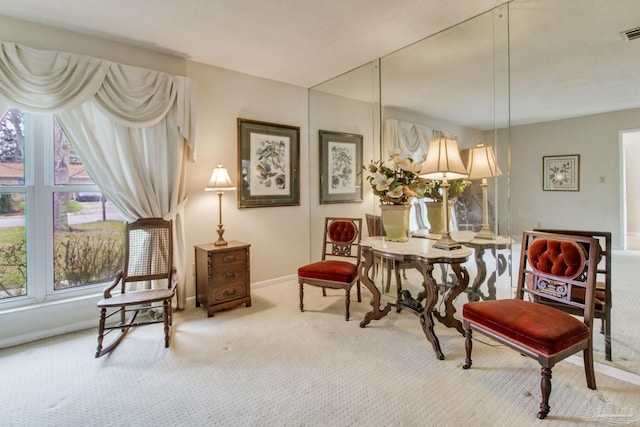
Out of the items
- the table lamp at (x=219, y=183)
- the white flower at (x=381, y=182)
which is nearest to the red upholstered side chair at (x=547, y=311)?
the white flower at (x=381, y=182)

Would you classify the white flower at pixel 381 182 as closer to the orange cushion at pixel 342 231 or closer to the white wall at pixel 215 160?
the orange cushion at pixel 342 231

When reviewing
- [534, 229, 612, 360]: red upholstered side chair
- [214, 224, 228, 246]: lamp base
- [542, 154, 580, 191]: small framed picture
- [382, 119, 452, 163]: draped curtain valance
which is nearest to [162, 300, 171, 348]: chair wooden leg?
[214, 224, 228, 246]: lamp base

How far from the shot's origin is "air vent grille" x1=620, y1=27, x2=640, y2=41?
1.96 m

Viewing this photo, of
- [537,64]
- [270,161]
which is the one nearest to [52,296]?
[270,161]

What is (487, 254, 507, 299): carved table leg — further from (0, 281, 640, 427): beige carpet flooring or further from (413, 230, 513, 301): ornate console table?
(0, 281, 640, 427): beige carpet flooring

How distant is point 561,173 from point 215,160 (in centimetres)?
316

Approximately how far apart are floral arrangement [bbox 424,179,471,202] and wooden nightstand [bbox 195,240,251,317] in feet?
6.10

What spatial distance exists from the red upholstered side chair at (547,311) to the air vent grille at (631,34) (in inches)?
52.8

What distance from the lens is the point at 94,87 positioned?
2.56 meters

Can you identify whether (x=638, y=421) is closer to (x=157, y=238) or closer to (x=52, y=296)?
(x=157, y=238)

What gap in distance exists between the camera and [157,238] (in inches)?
112

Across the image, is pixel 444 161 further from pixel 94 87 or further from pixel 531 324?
pixel 94 87

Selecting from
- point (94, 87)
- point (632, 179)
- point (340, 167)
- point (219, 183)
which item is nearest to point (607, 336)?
point (632, 179)

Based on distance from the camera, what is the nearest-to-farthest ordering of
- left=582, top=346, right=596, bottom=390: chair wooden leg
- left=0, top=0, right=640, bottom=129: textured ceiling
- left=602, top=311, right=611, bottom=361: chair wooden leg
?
left=582, top=346, right=596, bottom=390: chair wooden leg < left=602, top=311, right=611, bottom=361: chair wooden leg < left=0, top=0, right=640, bottom=129: textured ceiling
